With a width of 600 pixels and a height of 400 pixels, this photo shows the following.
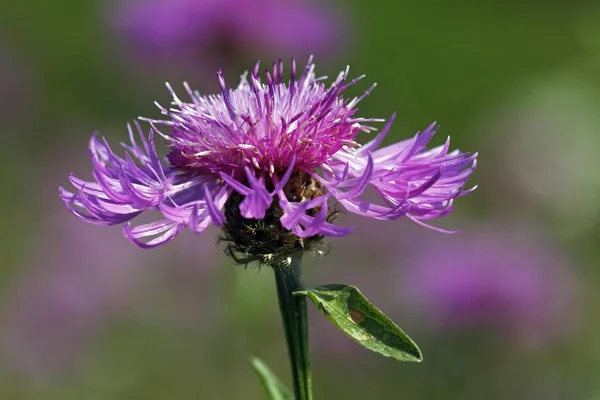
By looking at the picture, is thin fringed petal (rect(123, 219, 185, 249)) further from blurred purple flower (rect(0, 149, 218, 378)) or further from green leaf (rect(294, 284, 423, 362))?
blurred purple flower (rect(0, 149, 218, 378))

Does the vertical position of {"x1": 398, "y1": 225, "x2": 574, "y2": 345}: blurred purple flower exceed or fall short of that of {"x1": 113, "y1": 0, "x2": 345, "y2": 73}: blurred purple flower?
it falls short

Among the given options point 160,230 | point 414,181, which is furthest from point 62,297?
point 414,181

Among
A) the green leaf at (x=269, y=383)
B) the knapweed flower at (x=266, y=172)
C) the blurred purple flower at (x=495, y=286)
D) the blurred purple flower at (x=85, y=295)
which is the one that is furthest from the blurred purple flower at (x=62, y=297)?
the knapweed flower at (x=266, y=172)

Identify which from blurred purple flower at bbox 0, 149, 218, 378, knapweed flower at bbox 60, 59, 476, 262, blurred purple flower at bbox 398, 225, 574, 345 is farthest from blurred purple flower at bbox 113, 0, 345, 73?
knapweed flower at bbox 60, 59, 476, 262

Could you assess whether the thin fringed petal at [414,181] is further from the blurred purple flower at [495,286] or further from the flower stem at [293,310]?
the blurred purple flower at [495,286]

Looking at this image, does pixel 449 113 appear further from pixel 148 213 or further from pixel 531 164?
pixel 148 213

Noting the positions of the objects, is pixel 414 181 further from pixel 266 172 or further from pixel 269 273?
pixel 269 273
